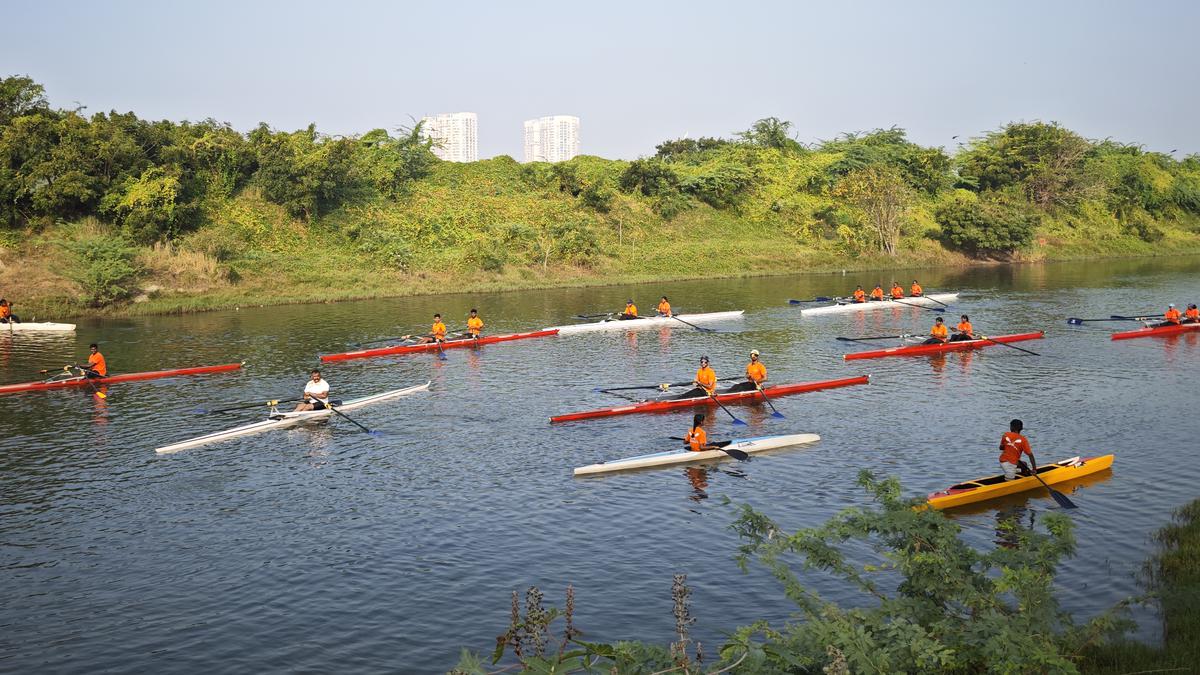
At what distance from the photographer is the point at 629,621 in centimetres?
1579

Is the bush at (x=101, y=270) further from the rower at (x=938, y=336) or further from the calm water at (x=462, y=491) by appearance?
the rower at (x=938, y=336)

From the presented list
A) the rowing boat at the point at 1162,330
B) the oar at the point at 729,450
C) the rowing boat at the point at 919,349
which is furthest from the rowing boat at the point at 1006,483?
the rowing boat at the point at 1162,330

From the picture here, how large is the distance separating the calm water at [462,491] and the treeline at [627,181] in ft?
80.7

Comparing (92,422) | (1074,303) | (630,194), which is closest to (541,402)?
(92,422)

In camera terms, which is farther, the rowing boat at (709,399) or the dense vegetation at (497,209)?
the dense vegetation at (497,209)

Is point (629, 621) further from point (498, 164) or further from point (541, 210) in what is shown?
point (498, 164)

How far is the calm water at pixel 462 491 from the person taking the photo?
16.0 meters

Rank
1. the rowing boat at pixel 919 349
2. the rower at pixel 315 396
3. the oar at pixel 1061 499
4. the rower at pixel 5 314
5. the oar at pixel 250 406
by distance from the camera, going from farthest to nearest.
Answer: the rower at pixel 5 314 < the rowing boat at pixel 919 349 < the rower at pixel 315 396 < the oar at pixel 250 406 < the oar at pixel 1061 499

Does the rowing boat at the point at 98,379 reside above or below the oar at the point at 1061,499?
above

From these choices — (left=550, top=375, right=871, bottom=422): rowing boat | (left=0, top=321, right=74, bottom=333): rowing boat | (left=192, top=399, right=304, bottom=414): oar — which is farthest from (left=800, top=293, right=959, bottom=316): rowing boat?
(left=0, top=321, right=74, bottom=333): rowing boat

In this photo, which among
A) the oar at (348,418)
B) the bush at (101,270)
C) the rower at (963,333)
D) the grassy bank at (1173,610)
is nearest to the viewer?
the grassy bank at (1173,610)

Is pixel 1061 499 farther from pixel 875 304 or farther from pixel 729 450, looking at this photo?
pixel 875 304

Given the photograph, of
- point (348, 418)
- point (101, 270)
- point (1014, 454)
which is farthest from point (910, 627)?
point (101, 270)

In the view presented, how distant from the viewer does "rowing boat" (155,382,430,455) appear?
27000mm
